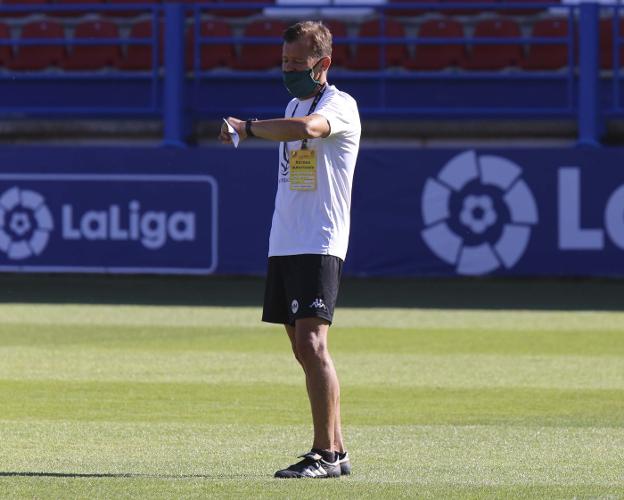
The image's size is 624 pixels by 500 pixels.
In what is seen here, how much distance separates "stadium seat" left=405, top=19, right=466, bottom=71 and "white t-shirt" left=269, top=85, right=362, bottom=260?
15012 millimetres

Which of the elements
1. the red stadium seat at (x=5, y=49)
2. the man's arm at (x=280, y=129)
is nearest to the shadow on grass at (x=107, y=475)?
the man's arm at (x=280, y=129)

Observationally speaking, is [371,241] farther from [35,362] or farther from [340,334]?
[35,362]

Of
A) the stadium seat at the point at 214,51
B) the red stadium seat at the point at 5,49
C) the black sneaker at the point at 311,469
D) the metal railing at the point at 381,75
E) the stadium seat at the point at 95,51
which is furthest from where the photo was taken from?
the red stadium seat at the point at 5,49

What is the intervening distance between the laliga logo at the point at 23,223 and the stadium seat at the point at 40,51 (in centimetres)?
354

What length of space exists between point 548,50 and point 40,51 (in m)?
7.79

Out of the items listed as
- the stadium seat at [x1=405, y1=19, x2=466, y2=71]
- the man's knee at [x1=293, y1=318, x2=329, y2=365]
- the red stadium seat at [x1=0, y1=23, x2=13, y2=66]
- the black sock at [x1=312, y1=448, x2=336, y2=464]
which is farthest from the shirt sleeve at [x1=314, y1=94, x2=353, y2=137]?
Result: the red stadium seat at [x1=0, y1=23, x2=13, y2=66]

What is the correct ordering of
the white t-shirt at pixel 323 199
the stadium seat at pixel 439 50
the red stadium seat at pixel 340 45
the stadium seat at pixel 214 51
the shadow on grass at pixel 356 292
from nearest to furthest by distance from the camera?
1. the white t-shirt at pixel 323 199
2. the shadow on grass at pixel 356 292
3. the stadium seat at pixel 439 50
4. the red stadium seat at pixel 340 45
5. the stadium seat at pixel 214 51

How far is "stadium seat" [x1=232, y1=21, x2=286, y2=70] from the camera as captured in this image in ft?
72.6

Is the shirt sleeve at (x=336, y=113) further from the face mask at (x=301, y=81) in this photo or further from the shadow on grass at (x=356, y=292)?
the shadow on grass at (x=356, y=292)

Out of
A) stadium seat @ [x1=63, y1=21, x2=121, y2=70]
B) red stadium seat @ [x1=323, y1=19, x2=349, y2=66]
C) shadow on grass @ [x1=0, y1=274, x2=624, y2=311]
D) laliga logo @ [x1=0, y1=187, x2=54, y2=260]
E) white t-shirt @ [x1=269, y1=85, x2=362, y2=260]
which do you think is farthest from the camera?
stadium seat @ [x1=63, y1=21, x2=121, y2=70]

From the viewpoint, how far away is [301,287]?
672cm

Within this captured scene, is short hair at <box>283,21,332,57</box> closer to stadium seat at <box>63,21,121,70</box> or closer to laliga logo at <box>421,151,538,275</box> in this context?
laliga logo at <box>421,151,538,275</box>

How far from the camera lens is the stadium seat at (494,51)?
852 inches

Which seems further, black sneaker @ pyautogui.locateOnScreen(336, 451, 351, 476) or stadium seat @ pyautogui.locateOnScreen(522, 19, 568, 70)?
stadium seat @ pyautogui.locateOnScreen(522, 19, 568, 70)
